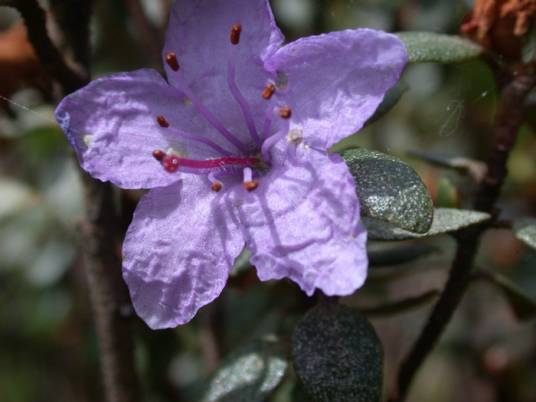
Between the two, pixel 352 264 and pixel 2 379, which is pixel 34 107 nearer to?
pixel 352 264

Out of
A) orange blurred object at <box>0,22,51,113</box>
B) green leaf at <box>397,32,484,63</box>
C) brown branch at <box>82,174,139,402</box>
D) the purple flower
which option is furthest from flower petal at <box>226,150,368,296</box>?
orange blurred object at <box>0,22,51,113</box>

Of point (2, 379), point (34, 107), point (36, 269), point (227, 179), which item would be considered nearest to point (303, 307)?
point (227, 179)

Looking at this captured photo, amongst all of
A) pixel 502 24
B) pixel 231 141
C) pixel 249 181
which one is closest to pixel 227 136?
pixel 231 141

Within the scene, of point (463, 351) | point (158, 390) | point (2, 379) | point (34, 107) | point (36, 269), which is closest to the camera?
point (34, 107)

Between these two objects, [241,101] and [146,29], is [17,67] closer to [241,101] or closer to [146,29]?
[146,29]

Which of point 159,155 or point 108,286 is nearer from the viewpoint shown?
point 159,155

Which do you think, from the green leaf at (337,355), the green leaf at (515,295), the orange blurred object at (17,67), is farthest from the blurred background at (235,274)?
the green leaf at (337,355)

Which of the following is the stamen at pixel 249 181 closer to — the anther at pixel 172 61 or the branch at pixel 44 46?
the anther at pixel 172 61
